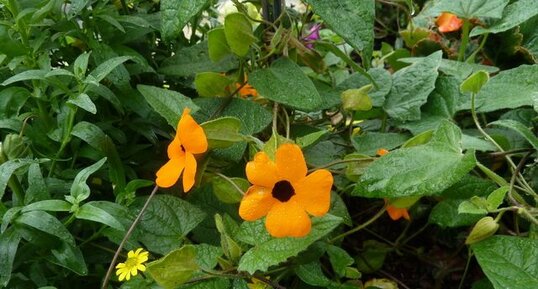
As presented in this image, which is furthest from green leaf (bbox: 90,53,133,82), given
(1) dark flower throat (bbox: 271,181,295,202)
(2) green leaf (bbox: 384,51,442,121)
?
(2) green leaf (bbox: 384,51,442,121)

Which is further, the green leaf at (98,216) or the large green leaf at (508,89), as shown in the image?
the large green leaf at (508,89)

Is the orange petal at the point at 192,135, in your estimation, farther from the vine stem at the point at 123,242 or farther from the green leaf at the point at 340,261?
the green leaf at the point at 340,261

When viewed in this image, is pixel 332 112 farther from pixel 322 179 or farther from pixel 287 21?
pixel 322 179

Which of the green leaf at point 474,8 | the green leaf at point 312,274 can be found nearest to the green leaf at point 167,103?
the green leaf at point 312,274

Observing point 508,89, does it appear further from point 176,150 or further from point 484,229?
point 176,150

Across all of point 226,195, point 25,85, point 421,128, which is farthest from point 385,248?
point 25,85
